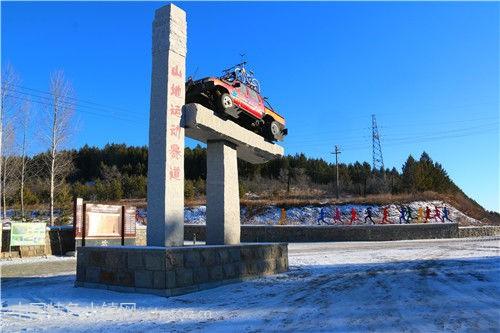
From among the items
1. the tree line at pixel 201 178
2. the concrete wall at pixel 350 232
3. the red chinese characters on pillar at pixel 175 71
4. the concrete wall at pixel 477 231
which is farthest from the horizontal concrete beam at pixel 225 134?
the concrete wall at pixel 477 231

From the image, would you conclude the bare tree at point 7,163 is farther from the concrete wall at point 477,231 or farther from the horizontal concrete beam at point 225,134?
the concrete wall at point 477,231

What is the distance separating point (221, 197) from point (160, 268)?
3.71 metres

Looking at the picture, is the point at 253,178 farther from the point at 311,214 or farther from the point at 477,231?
the point at 477,231

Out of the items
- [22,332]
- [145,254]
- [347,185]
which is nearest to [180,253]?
[145,254]

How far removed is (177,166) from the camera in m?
9.83

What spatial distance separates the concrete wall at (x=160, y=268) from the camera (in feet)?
Result: 27.1

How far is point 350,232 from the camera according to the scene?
2959 cm

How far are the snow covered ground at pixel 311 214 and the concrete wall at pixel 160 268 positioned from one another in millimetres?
27681

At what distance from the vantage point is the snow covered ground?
37688 mm

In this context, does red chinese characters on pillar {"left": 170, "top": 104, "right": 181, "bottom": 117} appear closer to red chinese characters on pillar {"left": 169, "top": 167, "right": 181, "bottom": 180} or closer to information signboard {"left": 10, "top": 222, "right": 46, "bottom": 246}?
red chinese characters on pillar {"left": 169, "top": 167, "right": 181, "bottom": 180}

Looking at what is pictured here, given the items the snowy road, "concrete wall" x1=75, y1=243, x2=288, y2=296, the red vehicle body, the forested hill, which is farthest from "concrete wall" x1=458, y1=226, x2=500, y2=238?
"concrete wall" x1=75, y1=243, x2=288, y2=296

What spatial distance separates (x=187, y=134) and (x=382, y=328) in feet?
23.1

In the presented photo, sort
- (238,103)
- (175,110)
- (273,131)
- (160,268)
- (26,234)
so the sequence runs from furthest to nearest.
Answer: (26,234)
(273,131)
(238,103)
(175,110)
(160,268)

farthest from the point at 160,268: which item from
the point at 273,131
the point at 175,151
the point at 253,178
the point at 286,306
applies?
the point at 253,178
